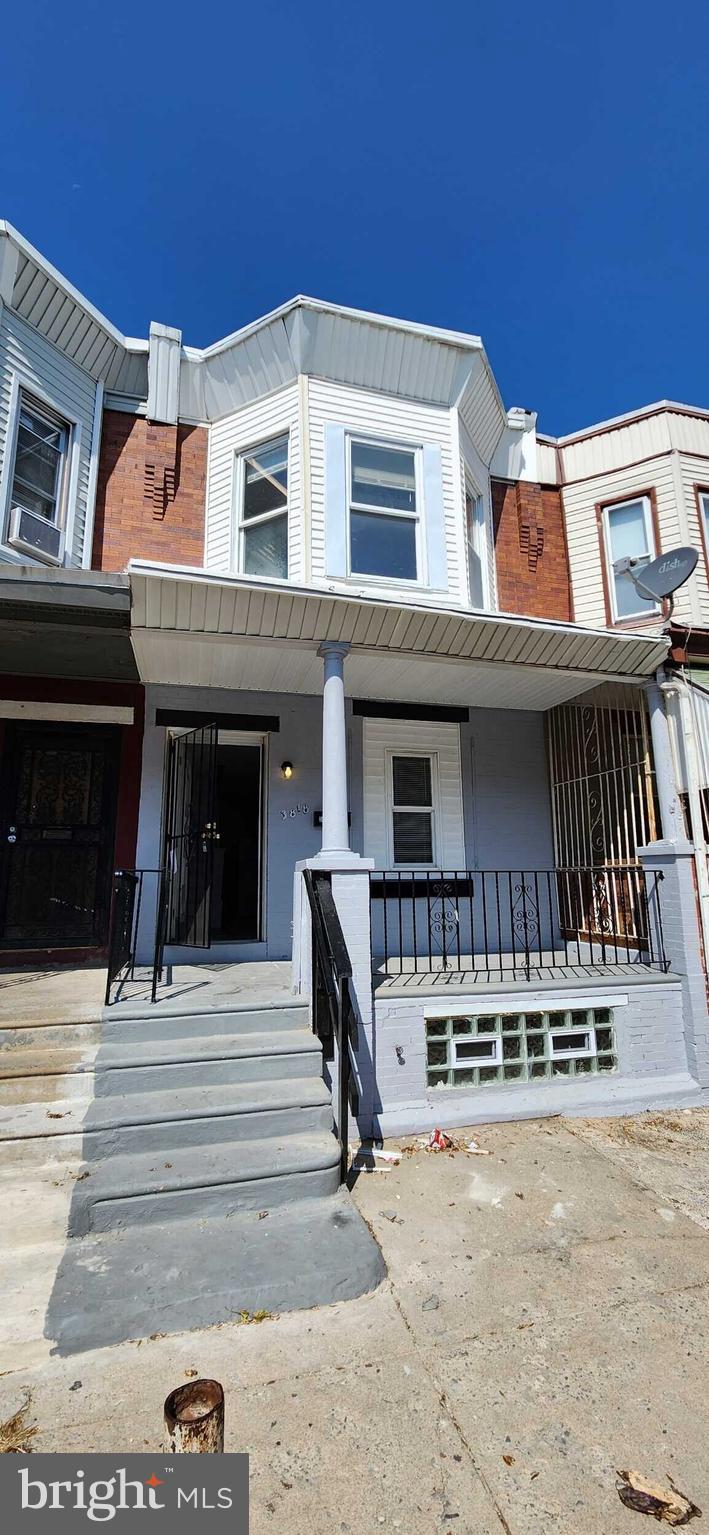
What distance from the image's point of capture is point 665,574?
6.12 metres

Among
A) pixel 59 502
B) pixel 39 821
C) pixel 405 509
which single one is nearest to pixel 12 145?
pixel 59 502

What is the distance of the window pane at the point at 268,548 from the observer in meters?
6.52

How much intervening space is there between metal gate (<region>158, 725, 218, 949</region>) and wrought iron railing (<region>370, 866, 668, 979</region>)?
1604 millimetres

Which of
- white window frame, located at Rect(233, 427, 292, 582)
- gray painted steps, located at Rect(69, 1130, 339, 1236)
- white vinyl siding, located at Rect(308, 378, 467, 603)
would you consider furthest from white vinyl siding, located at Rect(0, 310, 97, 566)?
gray painted steps, located at Rect(69, 1130, 339, 1236)

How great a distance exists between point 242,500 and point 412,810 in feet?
12.1

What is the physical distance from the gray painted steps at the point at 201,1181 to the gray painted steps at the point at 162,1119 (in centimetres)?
7

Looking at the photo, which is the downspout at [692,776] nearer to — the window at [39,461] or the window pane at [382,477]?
the window pane at [382,477]

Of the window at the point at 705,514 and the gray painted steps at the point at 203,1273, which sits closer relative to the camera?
the gray painted steps at the point at 203,1273

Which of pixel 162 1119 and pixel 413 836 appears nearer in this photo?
pixel 162 1119

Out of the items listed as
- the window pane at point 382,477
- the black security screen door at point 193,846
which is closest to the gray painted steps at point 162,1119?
the black security screen door at point 193,846

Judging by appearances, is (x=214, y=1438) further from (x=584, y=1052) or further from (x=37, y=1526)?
(x=584, y=1052)

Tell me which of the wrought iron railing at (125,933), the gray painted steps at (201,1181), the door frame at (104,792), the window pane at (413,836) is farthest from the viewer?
the window pane at (413,836)

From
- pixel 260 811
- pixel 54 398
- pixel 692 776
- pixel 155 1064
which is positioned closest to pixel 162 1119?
pixel 155 1064

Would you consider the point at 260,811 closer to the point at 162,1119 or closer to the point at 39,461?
the point at 162,1119
